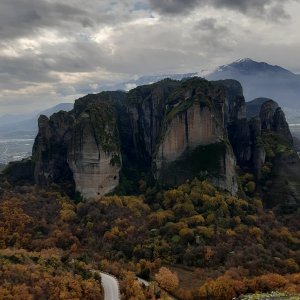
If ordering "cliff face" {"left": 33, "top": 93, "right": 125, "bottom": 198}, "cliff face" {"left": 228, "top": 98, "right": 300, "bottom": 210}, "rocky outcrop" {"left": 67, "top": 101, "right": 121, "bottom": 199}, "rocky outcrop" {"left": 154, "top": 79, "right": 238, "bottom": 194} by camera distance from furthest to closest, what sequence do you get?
"cliff face" {"left": 228, "top": 98, "right": 300, "bottom": 210} → "cliff face" {"left": 33, "top": 93, "right": 125, "bottom": 198} → "rocky outcrop" {"left": 67, "top": 101, "right": 121, "bottom": 199} → "rocky outcrop" {"left": 154, "top": 79, "right": 238, "bottom": 194}

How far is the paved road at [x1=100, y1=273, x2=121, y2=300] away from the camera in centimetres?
6738

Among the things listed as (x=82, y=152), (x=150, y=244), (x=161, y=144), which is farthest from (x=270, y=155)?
(x=150, y=244)

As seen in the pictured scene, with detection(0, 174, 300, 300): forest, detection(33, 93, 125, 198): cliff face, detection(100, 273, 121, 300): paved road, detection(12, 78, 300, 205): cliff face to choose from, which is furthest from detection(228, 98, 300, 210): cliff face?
detection(100, 273, 121, 300): paved road

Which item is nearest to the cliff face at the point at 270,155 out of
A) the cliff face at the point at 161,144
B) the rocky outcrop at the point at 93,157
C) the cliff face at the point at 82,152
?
the cliff face at the point at 161,144

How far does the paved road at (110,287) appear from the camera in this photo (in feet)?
221

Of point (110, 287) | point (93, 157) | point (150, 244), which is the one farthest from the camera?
point (93, 157)

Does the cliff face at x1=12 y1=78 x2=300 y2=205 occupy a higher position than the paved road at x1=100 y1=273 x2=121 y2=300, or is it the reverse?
the cliff face at x1=12 y1=78 x2=300 y2=205

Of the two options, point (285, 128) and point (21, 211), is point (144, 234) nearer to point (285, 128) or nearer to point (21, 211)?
point (21, 211)

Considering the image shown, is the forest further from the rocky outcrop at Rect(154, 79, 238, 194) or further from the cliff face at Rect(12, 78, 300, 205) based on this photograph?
the cliff face at Rect(12, 78, 300, 205)

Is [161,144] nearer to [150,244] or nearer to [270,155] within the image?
[270,155]

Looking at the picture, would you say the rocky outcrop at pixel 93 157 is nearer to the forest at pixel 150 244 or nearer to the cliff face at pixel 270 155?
the forest at pixel 150 244

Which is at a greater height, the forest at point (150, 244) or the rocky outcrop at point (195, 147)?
the rocky outcrop at point (195, 147)

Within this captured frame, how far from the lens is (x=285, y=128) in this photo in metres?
136

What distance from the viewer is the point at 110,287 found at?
70750 mm
